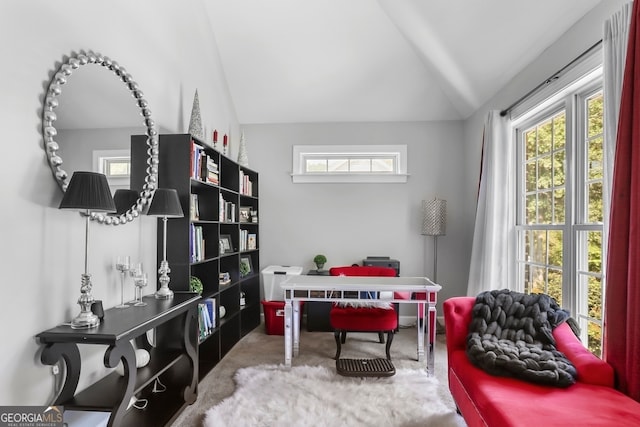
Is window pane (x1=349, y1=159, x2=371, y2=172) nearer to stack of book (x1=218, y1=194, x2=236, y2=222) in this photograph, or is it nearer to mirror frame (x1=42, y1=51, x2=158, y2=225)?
stack of book (x1=218, y1=194, x2=236, y2=222)

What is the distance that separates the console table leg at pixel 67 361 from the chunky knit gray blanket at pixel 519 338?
82.1 inches

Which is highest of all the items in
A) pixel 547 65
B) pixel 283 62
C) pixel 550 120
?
pixel 283 62

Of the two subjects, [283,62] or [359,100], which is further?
[359,100]

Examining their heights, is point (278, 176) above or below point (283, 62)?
below

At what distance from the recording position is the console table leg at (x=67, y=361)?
61.8 inches

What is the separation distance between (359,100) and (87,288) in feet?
11.0

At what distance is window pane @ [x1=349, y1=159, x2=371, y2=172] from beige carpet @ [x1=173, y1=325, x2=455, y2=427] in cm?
195

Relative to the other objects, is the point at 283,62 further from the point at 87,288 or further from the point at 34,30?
the point at 87,288

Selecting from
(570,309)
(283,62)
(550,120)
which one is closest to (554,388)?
(570,309)

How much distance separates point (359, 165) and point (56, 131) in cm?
316

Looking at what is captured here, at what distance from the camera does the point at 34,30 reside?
60.5 inches

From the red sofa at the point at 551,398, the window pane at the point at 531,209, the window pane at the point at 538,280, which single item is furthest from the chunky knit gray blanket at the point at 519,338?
the window pane at the point at 531,209

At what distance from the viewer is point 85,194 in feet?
5.06

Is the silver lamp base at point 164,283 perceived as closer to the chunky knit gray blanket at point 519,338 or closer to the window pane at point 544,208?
the chunky knit gray blanket at point 519,338
